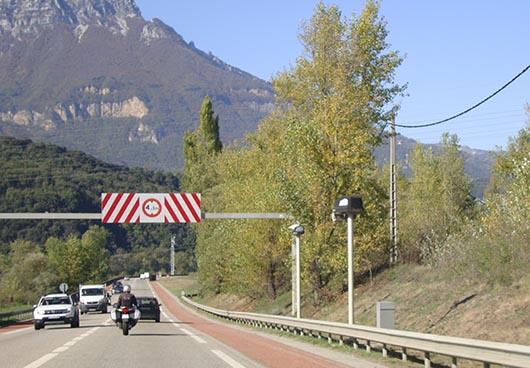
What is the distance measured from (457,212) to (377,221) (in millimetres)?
25394

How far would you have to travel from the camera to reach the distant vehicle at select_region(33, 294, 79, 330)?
104 feet

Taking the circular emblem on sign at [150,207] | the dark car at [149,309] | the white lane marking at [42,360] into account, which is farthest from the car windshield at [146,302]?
the white lane marking at [42,360]

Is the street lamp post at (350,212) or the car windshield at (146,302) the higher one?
the street lamp post at (350,212)

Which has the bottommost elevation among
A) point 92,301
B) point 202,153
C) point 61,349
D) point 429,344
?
point 92,301

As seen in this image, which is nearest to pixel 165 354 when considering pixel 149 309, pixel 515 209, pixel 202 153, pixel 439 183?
pixel 515 209

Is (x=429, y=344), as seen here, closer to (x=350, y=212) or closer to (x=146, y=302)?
(x=350, y=212)

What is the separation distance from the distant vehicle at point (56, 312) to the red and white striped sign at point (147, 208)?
12.5 feet

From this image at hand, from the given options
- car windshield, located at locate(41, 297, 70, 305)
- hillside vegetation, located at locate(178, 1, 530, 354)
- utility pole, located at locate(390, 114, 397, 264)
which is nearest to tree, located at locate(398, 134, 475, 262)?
hillside vegetation, located at locate(178, 1, 530, 354)

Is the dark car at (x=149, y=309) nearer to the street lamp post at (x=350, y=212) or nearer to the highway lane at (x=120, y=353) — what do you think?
the highway lane at (x=120, y=353)

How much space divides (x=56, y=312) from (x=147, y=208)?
18.3ft

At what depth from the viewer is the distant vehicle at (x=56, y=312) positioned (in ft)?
104

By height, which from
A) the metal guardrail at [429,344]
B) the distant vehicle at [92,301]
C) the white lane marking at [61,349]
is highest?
the metal guardrail at [429,344]

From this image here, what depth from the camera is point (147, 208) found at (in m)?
32.6

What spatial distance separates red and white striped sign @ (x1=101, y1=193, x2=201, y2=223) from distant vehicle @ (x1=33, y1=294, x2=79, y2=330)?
382cm
